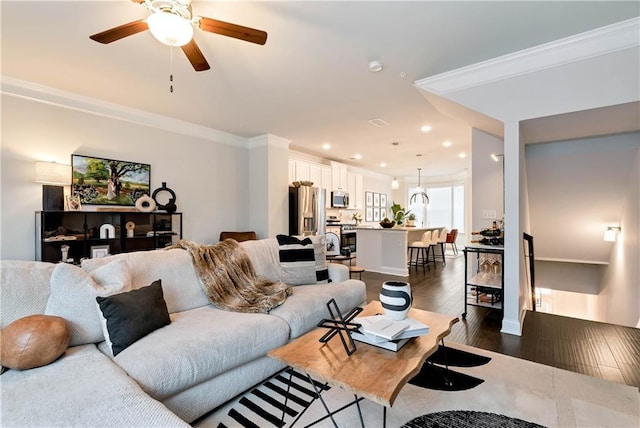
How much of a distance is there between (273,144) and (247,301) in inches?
146

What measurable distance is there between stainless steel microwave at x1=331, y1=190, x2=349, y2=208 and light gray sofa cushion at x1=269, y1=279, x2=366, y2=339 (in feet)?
14.7

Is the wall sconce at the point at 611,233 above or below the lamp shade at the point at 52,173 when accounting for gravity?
below

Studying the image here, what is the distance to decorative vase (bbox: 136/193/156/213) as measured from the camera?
410cm

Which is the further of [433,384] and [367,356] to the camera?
[433,384]

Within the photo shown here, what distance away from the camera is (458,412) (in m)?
1.69

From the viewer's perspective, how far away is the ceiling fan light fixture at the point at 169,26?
170 cm

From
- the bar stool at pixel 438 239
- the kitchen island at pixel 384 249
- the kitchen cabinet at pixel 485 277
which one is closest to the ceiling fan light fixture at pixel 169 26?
the kitchen cabinet at pixel 485 277

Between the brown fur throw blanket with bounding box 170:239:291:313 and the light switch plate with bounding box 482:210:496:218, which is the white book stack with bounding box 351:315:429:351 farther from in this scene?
the light switch plate with bounding box 482:210:496:218

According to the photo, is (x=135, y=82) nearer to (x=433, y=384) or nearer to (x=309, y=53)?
(x=309, y=53)

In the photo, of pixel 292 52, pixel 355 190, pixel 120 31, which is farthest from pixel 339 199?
pixel 120 31

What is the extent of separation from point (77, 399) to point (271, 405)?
1.00 metres

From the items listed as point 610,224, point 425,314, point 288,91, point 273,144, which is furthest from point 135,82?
point 610,224

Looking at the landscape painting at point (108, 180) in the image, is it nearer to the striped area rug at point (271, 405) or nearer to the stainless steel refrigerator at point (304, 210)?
the stainless steel refrigerator at point (304, 210)

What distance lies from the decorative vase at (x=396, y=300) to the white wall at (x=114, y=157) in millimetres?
4021
